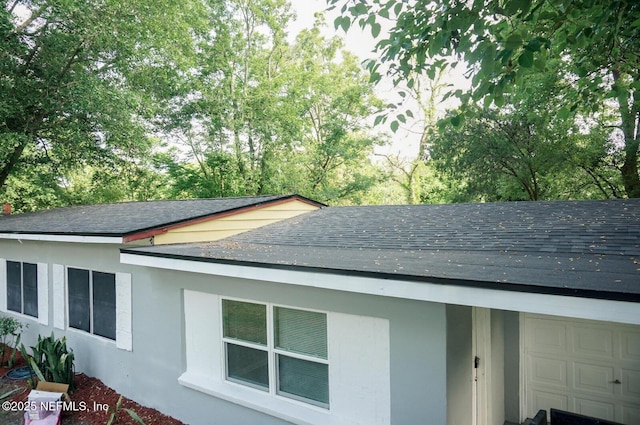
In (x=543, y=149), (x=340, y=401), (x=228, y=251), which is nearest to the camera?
(x=340, y=401)

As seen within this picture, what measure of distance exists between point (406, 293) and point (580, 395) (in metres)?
3.92

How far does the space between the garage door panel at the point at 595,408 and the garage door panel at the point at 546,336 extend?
701mm

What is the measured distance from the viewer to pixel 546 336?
554cm

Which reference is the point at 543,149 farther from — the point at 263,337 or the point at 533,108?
the point at 263,337

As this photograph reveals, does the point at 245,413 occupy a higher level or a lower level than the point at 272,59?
lower

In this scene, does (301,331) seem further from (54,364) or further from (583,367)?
(54,364)

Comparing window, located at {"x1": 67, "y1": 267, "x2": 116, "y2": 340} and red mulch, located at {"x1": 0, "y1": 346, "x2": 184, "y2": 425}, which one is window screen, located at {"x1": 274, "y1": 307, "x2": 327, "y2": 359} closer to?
red mulch, located at {"x1": 0, "y1": 346, "x2": 184, "y2": 425}

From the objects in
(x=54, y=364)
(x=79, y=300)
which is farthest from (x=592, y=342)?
(x=79, y=300)

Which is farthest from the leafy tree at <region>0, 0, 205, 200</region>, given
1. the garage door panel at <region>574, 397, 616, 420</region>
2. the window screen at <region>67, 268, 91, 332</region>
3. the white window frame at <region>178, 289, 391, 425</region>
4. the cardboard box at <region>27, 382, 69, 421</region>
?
the garage door panel at <region>574, 397, 616, 420</region>

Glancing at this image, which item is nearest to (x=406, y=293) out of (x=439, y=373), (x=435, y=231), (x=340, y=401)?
(x=439, y=373)

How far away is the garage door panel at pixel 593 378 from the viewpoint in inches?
201

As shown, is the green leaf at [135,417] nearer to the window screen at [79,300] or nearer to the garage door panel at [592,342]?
the window screen at [79,300]

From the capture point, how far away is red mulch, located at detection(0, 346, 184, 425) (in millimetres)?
5793

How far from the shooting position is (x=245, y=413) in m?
4.99
